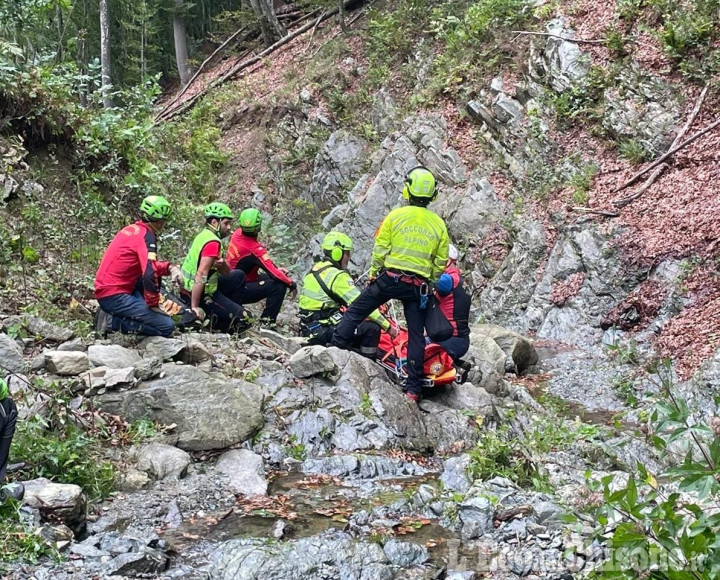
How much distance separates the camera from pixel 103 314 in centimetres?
795

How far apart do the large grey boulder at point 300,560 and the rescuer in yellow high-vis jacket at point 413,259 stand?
3.38 meters

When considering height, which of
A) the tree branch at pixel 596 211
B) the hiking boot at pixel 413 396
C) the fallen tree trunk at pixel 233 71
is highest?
the fallen tree trunk at pixel 233 71

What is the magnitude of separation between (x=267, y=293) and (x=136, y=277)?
8.45ft

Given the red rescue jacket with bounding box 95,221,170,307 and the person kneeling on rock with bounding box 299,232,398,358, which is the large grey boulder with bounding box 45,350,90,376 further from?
the person kneeling on rock with bounding box 299,232,398,358

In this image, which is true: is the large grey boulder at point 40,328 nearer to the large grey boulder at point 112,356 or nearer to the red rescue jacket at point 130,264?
the red rescue jacket at point 130,264

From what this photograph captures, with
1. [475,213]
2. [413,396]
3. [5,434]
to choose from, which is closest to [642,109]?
[475,213]

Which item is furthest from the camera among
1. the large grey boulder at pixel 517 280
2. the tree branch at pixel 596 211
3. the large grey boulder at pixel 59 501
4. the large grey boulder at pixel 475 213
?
the large grey boulder at pixel 475 213

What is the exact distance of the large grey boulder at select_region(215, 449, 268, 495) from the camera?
5.45 meters

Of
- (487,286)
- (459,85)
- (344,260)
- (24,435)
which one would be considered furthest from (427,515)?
(459,85)

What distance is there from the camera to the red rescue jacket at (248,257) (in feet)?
31.6

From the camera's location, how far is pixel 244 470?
5715mm

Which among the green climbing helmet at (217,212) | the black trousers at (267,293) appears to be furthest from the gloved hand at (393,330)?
the green climbing helmet at (217,212)

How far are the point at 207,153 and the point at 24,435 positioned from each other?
16486 millimetres

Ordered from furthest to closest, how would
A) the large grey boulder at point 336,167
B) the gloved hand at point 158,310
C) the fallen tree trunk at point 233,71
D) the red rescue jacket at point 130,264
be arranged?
1. the fallen tree trunk at point 233,71
2. the large grey boulder at point 336,167
3. the gloved hand at point 158,310
4. the red rescue jacket at point 130,264
